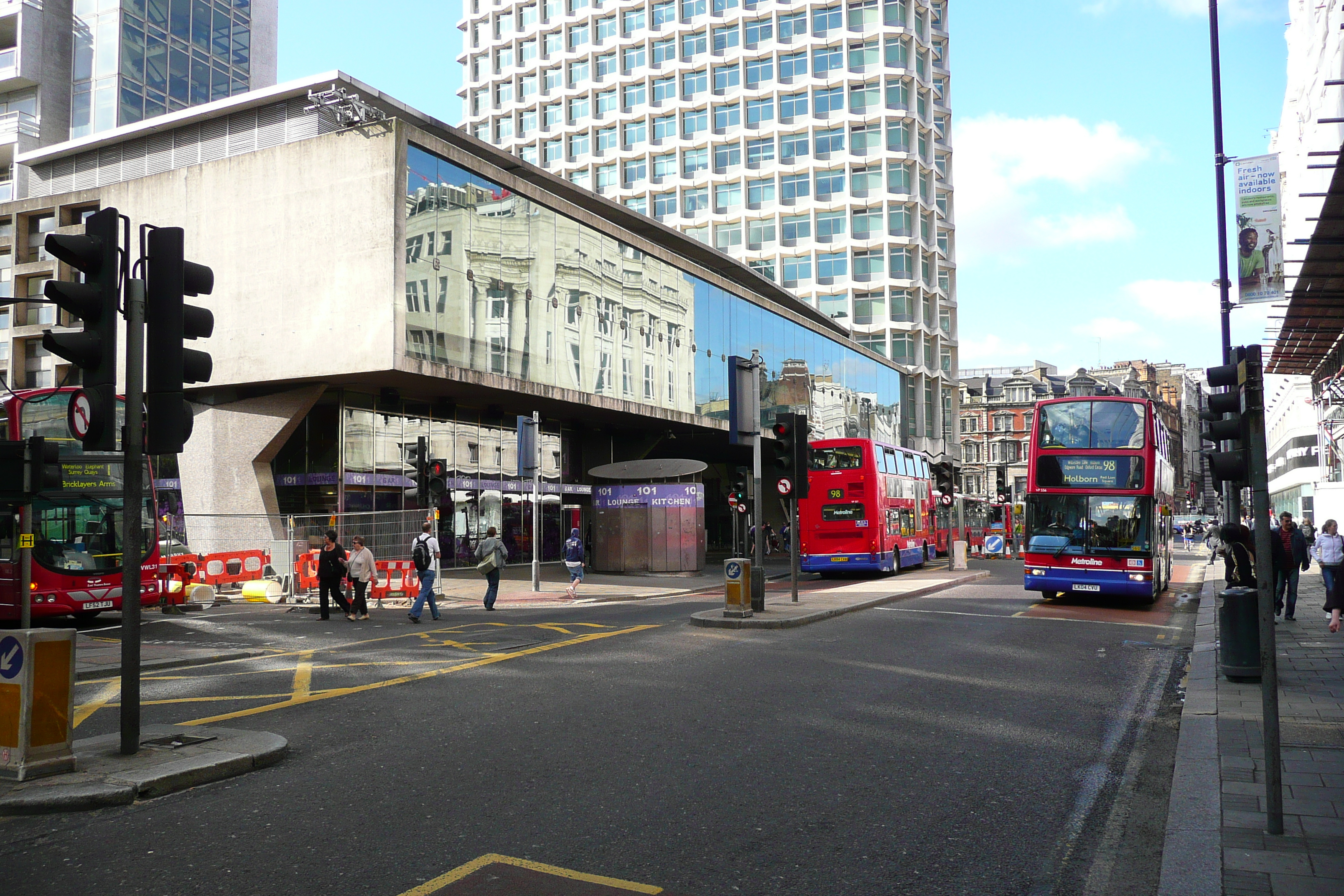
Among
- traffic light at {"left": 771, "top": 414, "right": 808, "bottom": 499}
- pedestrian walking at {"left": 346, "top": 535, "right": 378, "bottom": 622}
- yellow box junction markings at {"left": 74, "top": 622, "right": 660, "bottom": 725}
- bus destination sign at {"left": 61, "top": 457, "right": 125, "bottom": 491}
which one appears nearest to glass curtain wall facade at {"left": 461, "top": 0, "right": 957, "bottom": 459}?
traffic light at {"left": 771, "top": 414, "right": 808, "bottom": 499}

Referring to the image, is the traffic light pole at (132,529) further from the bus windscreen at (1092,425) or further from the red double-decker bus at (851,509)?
the red double-decker bus at (851,509)

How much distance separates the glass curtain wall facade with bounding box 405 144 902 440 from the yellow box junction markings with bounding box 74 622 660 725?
42.2 ft

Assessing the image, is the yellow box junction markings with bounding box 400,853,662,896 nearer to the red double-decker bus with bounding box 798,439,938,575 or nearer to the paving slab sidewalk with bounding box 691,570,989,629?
the paving slab sidewalk with bounding box 691,570,989,629

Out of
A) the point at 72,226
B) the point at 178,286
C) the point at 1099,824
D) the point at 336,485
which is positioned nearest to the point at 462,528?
the point at 336,485

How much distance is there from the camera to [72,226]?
33.9 metres

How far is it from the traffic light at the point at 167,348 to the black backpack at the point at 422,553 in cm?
1102

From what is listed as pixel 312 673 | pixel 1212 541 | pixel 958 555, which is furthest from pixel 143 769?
pixel 1212 541

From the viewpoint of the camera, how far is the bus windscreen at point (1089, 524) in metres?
19.4

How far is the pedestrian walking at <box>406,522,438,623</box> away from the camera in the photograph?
56.4 feet

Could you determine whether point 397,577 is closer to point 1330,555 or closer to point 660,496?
point 660,496

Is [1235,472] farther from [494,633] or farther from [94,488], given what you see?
[94,488]

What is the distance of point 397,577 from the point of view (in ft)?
73.8

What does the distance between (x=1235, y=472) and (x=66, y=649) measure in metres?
7.25

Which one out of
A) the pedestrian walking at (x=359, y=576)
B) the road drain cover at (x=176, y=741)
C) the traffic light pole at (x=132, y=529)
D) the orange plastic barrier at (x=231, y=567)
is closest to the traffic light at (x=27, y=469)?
the traffic light pole at (x=132, y=529)
